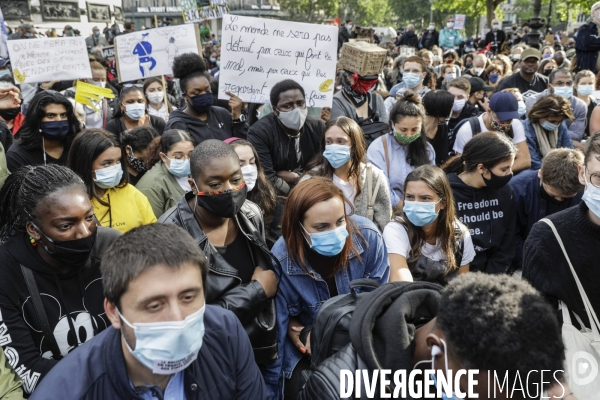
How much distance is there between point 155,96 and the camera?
698cm

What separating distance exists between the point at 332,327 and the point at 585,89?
6891 mm

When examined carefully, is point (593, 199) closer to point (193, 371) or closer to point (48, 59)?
point (193, 371)

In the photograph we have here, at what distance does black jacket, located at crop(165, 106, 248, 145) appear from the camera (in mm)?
5332

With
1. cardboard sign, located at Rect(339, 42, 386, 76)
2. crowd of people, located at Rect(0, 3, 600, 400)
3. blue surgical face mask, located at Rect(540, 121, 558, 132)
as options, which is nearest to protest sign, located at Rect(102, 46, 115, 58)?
crowd of people, located at Rect(0, 3, 600, 400)

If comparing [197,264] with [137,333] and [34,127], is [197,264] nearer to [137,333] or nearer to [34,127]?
[137,333]

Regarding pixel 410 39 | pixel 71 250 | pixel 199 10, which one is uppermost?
pixel 199 10

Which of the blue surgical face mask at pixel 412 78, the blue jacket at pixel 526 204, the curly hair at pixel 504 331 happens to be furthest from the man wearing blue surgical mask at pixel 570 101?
the curly hair at pixel 504 331

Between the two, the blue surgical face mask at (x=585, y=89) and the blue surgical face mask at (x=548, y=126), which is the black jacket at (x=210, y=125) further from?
the blue surgical face mask at (x=585, y=89)

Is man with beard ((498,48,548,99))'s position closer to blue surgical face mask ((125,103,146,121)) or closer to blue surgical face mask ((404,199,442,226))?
blue surgical face mask ((125,103,146,121))

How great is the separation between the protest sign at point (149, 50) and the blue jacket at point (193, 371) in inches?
222

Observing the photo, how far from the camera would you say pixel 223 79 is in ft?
19.0

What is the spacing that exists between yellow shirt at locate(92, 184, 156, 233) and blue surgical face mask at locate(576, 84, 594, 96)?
6.51 m

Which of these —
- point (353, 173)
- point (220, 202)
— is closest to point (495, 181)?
point (353, 173)

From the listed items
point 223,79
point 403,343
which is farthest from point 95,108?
point 403,343
